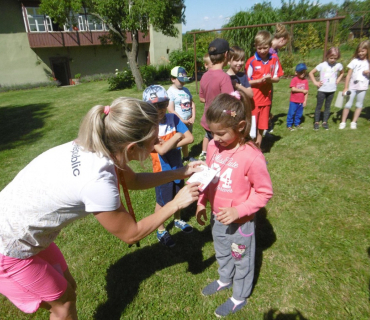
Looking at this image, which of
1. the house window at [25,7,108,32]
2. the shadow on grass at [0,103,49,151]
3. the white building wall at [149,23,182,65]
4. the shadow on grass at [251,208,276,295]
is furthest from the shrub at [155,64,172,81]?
the shadow on grass at [251,208,276,295]

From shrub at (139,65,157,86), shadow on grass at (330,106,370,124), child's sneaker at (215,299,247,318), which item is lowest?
child's sneaker at (215,299,247,318)

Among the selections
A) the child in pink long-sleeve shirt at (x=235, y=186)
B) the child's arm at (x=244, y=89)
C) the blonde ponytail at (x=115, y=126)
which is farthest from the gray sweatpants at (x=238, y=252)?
the child's arm at (x=244, y=89)

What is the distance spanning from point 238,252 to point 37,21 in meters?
24.9

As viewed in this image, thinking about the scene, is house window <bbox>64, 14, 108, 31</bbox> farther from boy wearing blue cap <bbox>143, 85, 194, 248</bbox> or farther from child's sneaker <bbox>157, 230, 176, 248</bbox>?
child's sneaker <bbox>157, 230, 176, 248</bbox>

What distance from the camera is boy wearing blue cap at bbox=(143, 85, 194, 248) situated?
262cm

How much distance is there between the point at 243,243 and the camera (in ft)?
6.84

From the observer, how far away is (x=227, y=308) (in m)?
2.27

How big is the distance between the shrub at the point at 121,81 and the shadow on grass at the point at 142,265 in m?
14.6

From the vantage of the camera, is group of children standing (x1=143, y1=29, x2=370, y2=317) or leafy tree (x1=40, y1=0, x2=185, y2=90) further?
leafy tree (x1=40, y1=0, x2=185, y2=90)

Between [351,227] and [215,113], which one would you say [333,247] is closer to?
[351,227]

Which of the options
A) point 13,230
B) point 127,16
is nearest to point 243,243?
point 13,230

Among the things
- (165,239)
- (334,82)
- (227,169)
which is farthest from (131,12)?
(227,169)

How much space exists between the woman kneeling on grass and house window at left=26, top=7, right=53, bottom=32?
24.2 metres

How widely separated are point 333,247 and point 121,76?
1570 centimetres
